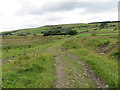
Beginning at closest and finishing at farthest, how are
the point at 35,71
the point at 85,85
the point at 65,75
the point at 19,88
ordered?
the point at 19,88 < the point at 85,85 < the point at 65,75 < the point at 35,71

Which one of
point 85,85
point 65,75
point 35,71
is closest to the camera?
point 85,85

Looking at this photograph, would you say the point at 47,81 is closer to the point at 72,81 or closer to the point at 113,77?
the point at 72,81

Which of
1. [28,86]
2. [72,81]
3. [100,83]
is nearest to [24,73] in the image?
[28,86]

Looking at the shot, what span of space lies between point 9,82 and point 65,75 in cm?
425

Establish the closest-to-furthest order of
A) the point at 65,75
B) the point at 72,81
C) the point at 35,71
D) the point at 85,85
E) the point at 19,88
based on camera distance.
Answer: the point at 19,88, the point at 85,85, the point at 72,81, the point at 65,75, the point at 35,71

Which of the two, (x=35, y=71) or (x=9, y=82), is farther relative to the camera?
(x=35, y=71)

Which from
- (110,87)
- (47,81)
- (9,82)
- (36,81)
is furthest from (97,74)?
(9,82)

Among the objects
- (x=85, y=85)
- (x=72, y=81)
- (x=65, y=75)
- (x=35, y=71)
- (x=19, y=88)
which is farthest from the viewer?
(x=35, y=71)

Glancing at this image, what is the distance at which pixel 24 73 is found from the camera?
10.5m

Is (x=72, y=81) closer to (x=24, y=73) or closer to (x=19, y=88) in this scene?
(x=19, y=88)

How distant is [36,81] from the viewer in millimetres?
8633

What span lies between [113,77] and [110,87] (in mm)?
1448

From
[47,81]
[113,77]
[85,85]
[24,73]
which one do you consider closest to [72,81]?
[85,85]

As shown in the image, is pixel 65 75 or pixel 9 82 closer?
pixel 9 82
